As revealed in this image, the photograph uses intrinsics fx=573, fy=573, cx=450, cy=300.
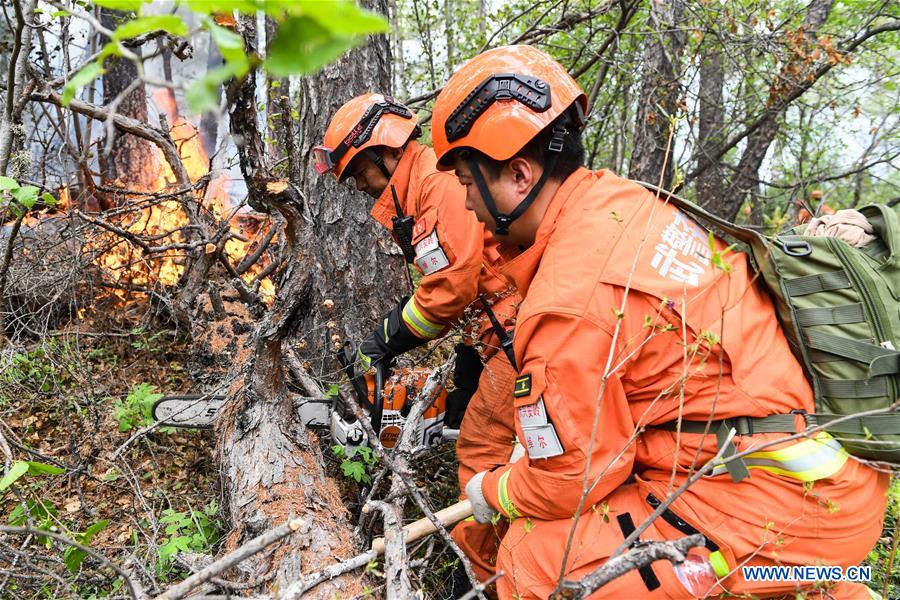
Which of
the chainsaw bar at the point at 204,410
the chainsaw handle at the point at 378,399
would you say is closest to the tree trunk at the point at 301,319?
the chainsaw bar at the point at 204,410

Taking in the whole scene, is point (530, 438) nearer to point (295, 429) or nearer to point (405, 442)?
point (405, 442)

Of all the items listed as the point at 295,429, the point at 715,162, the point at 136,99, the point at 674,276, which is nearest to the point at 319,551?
the point at 295,429

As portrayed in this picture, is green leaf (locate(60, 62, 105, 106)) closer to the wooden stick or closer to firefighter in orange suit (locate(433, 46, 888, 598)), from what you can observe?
firefighter in orange suit (locate(433, 46, 888, 598))

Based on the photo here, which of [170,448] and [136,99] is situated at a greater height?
[136,99]

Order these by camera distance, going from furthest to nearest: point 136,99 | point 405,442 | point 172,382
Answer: point 136,99 → point 172,382 → point 405,442

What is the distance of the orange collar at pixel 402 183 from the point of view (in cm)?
330

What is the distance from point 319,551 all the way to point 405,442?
67 centimetres

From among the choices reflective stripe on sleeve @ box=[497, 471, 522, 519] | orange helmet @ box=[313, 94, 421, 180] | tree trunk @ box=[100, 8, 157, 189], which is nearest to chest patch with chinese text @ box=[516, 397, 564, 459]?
reflective stripe on sleeve @ box=[497, 471, 522, 519]

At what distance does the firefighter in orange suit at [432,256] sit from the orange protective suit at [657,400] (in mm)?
1001

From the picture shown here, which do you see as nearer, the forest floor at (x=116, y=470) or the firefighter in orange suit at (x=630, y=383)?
the firefighter in orange suit at (x=630, y=383)

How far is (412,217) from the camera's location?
3.27 m

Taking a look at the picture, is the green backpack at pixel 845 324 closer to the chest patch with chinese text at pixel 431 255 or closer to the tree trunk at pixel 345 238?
the chest patch with chinese text at pixel 431 255

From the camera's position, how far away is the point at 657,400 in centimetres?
180

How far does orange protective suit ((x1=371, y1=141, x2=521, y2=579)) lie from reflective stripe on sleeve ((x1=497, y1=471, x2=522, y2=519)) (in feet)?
2.10
